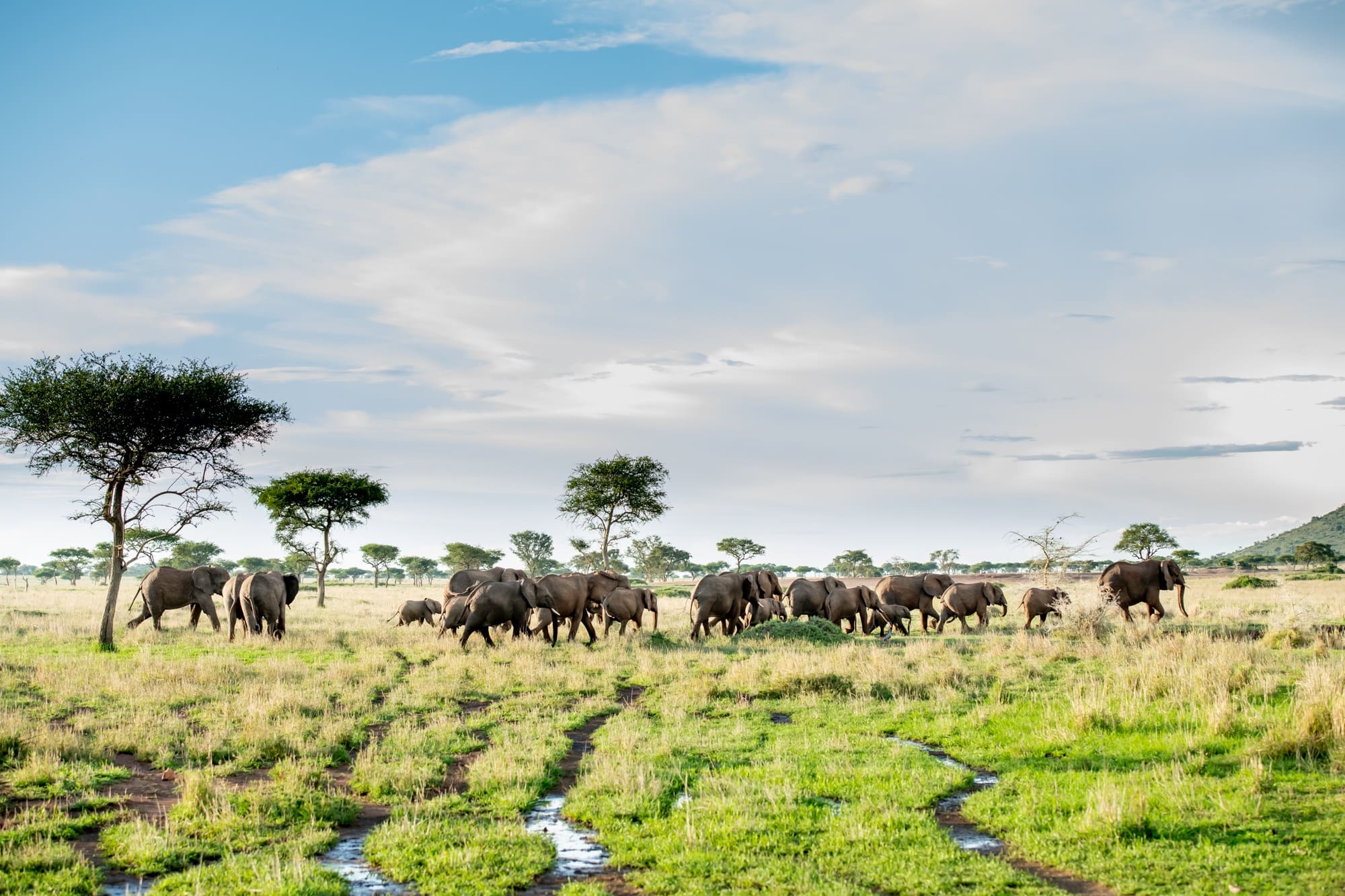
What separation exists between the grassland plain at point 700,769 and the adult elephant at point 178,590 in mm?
7600

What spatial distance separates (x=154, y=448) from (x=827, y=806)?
83.8ft

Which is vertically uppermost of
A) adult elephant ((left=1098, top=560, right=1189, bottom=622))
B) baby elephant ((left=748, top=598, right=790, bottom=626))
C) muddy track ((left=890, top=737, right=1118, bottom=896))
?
adult elephant ((left=1098, top=560, right=1189, bottom=622))

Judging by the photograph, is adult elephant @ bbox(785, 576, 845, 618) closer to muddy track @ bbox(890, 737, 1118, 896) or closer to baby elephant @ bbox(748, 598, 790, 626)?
baby elephant @ bbox(748, 598, 790, 626)

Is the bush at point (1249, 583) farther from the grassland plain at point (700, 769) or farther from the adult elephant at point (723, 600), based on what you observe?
the adult elephant at point (723, 600)

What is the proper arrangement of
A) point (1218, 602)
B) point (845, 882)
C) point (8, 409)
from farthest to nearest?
point (1218, 602) < point (8, 409) < point (845, 882)

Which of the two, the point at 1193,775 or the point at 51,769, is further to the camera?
the point at 51,769

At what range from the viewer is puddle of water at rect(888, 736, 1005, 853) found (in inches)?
321

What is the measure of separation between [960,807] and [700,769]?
10.2ft

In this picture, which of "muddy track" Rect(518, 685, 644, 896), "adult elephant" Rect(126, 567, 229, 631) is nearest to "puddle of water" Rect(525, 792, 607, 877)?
"muddy track" Rect(518, 685, 644, 896)

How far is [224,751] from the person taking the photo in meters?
11.7

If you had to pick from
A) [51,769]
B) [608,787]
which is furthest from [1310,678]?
[51,769]

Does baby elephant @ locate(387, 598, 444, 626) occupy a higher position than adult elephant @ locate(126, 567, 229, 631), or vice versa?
adult elephant @ locate(126, 567, 229, 631)

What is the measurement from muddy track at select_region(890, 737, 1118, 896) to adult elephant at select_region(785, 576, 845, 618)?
71.3 feet

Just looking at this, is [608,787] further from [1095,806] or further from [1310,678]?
[1310,678]
